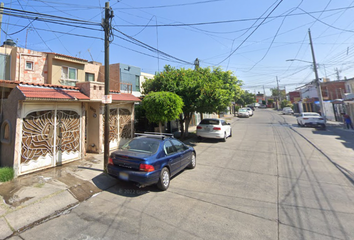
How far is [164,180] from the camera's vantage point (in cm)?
462

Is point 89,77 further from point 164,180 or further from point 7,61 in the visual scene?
point 164,180

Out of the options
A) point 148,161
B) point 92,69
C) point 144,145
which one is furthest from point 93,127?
point 92,69

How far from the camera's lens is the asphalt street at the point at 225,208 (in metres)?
2.96

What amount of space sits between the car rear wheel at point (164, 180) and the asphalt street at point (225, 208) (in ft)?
0.49

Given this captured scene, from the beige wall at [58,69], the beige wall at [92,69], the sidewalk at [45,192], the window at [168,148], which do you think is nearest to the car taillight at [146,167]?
the window at [168,148]

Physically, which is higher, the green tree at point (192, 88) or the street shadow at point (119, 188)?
the green tree at point (192, 88)

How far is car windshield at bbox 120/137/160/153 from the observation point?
4.74 m

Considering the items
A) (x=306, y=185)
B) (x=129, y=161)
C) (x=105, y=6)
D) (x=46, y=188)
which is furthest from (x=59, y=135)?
(x=306, y=185)

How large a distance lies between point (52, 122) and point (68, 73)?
30.3 ft

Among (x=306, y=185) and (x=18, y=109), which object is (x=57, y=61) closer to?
(x=18, y=109)

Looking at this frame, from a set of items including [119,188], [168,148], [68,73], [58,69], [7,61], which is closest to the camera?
[119,188]

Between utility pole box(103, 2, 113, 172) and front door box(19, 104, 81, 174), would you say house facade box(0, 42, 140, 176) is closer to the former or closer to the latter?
front door box(19, 104, 81, 174)

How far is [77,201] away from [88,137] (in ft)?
14.9

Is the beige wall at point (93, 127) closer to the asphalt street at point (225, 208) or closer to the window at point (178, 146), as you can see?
the asphalt street at point (225, 208)
